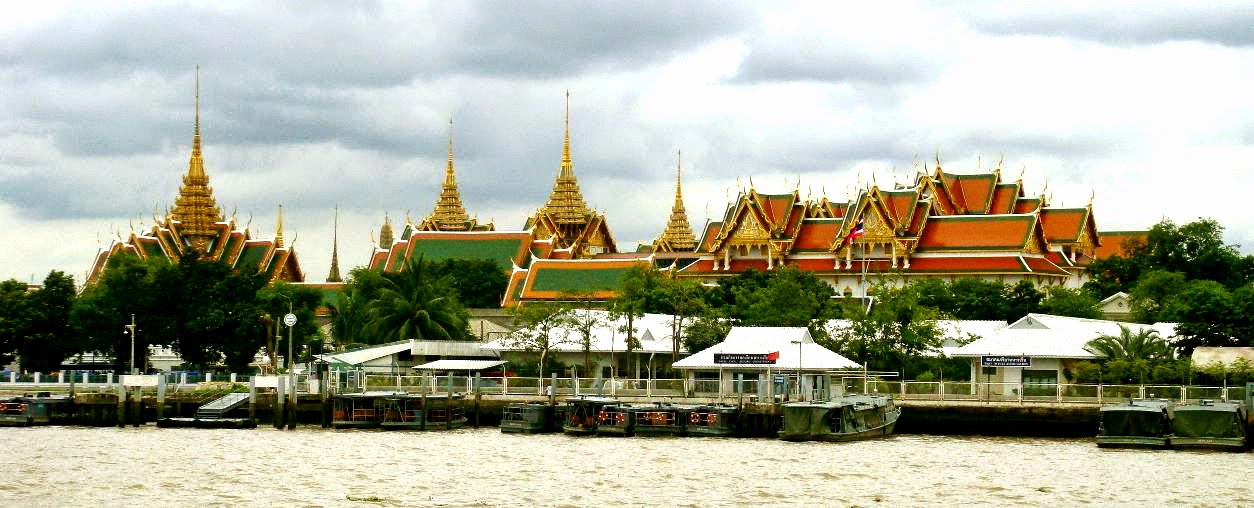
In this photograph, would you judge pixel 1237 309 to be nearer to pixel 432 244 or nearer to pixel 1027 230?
pixel 1027 230

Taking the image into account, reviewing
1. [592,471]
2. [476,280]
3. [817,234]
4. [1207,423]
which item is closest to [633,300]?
[1207,423]

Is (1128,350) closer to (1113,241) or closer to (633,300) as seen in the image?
(633,300)

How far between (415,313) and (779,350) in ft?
75.1

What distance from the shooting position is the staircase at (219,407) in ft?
200

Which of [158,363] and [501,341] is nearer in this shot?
[501,341]

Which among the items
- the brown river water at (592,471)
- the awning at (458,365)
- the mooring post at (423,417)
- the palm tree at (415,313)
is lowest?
the brown river water at (592,471)

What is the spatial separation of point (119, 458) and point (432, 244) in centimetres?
8277

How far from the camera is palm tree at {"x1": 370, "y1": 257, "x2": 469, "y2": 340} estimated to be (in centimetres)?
8150

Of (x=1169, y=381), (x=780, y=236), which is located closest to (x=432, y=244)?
(x=780, y=236)

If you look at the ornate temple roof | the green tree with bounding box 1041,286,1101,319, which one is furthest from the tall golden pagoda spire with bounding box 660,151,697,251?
the green tree with bounding box 1041,286,1101,319

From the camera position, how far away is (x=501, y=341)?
74625 millimetres

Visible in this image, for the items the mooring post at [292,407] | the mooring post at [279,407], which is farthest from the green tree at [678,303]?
the mooring post at [279,407]

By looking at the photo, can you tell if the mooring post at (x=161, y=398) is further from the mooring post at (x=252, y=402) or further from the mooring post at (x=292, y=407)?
the mooring post at (x=292, y=407)

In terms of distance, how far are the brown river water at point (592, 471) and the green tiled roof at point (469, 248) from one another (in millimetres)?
73077
